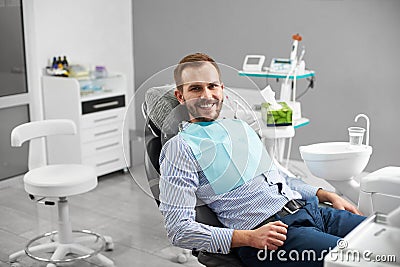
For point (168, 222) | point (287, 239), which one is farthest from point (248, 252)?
point (168, 222)

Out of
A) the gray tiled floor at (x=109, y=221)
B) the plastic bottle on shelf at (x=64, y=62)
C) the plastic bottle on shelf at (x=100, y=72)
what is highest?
the plastic bottle on shelf at (x=64, y=62)

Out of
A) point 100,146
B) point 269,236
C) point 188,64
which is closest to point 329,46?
point 100,146

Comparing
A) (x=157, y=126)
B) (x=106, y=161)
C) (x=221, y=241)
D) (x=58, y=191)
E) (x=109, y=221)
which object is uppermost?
(x=157, y=126)

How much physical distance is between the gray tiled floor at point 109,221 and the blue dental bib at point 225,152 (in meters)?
1.08

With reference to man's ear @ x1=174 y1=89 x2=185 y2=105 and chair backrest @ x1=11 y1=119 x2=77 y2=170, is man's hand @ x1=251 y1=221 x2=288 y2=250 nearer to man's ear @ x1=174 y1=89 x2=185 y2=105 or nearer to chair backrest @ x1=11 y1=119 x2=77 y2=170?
man's ear @ x1=174 y1=89 x2=185 y2=105

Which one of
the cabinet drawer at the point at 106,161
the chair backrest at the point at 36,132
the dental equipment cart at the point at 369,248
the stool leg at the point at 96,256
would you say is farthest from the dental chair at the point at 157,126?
the cabinet drawer at the point at 106,161

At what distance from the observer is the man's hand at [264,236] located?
5.56 ft

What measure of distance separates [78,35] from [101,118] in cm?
71

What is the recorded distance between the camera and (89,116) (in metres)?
4.06

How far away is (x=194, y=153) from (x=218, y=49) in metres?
2.56

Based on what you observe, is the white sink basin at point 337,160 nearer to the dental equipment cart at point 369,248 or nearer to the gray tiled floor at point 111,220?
the gray tiled floor at point 111,220

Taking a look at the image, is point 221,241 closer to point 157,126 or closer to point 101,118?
point 157,126

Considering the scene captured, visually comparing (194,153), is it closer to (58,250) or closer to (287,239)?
(287,239)

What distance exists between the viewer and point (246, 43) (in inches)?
163
